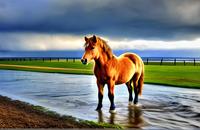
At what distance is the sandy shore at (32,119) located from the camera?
859 centimetres

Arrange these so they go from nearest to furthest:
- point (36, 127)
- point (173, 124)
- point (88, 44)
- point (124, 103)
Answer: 1. point (36, 127)
2. point (173, 124)
3. point (88, 44)
4. point (124, 103)

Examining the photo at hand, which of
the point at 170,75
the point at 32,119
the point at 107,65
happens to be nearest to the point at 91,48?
the point at 107,65

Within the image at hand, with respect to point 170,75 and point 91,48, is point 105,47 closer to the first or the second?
point 91,48

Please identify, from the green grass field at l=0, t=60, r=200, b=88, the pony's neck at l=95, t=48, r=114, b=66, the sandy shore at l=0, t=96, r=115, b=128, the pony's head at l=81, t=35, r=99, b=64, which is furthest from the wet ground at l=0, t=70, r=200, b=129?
the green grass field at l=0, t=60, r=200, b=88

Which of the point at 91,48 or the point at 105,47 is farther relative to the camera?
the point at 105,47

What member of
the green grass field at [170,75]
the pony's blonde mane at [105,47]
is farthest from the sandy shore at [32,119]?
the green grass field at [170,75]

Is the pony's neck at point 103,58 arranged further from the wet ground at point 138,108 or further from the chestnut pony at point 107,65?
the wet ground at point 138,108

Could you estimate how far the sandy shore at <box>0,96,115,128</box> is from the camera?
859 centimetres

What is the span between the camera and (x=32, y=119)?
9266mm

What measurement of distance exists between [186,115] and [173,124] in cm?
153

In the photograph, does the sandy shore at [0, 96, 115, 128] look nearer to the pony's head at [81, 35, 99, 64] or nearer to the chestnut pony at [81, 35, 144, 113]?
the chestnut pony at [81, 35, 144, 113]

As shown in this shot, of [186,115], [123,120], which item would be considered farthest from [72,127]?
[186,115]

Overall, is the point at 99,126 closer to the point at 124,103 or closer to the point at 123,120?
the point at 123,120

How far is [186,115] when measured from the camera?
34.4 ft
